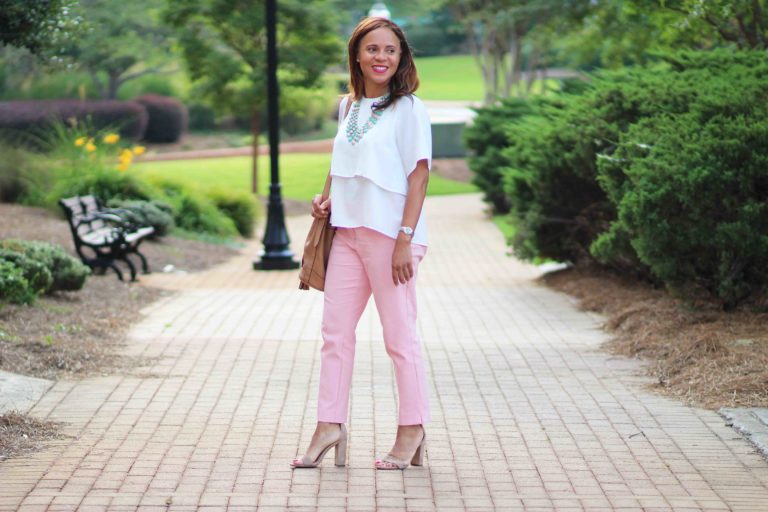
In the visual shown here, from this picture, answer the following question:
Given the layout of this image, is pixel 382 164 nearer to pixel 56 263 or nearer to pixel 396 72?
pixel 396 72

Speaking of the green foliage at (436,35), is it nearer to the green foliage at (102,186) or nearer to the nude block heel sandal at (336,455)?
the green foliage at (102,186)

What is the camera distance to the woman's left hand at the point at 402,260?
4.93 meters

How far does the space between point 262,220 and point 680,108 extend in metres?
15.8

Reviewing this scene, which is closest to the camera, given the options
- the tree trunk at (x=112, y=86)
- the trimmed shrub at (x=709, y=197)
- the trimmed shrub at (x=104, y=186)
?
the trimmed shrub at (x=709, y=197)

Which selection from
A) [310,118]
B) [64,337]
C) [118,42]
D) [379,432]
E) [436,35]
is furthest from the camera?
[436,35]

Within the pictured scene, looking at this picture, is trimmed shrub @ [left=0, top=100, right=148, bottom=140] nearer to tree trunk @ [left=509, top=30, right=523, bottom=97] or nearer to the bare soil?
tree trunk @ [left=509, top=30, right=523, bottom=97]

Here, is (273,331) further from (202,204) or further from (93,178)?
(202,204)

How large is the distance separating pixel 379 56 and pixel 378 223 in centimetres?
68

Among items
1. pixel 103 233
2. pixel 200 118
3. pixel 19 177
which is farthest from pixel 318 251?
pixel 200 118

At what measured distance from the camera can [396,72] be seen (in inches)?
198

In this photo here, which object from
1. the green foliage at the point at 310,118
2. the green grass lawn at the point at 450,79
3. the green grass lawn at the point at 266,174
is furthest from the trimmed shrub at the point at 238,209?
the green grass lawn at the point at 450,79

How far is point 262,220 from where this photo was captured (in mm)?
24781

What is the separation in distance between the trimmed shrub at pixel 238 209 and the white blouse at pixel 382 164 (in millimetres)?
15984

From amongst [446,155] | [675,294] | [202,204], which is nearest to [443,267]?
[202,204]
